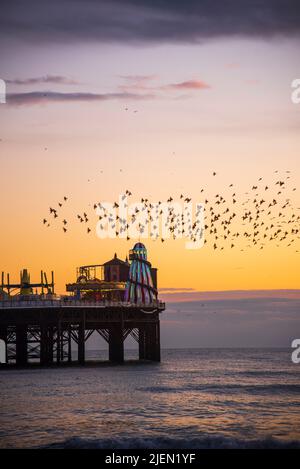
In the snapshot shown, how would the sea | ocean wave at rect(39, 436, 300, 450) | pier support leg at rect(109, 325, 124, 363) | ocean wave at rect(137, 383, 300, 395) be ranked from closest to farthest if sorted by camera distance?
ocean wave at rect(39, 436, 300, 450), the sea, ocean wave at rect(137, 383, 300, 395), pier support leg at rect(109, 325, 124, 363)

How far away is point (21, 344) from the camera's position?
4761 inches

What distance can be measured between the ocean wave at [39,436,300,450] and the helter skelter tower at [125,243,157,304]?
3232 inches

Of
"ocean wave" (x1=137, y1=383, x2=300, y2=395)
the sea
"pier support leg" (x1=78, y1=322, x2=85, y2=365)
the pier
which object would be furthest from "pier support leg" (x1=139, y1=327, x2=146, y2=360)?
"ocean wave" (x1=137, y1=383, x2=300, y2=395)

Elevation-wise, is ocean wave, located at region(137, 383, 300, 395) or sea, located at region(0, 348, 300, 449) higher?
sea, located at region(0, 348, 300, 449)

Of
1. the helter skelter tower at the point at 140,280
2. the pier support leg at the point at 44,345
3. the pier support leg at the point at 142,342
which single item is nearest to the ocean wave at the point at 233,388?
the pier support leg at the point at 44,345

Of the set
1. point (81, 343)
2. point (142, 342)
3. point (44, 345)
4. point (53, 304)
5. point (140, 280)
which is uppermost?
point (140, 280)

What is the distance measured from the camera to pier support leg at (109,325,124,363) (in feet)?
414

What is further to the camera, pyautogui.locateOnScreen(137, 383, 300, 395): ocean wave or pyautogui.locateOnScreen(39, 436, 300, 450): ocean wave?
pyautogui.locateOnScreen(137, 383, 300, 395): ocean wave

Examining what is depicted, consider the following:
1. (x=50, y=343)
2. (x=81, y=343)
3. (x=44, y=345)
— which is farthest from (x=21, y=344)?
(x=81, y=343)

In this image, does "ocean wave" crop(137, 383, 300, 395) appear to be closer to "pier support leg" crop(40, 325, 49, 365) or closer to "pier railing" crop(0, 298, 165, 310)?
"pier railing" crop(0, 298, 165, 310)

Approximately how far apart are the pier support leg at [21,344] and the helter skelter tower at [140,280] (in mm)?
18637

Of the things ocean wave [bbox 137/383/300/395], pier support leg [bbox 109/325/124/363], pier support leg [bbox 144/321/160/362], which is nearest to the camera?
ocean wave [bbox 137/383/300/395]

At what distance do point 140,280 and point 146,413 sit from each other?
241 feet

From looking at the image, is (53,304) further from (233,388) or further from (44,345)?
(233,388)
